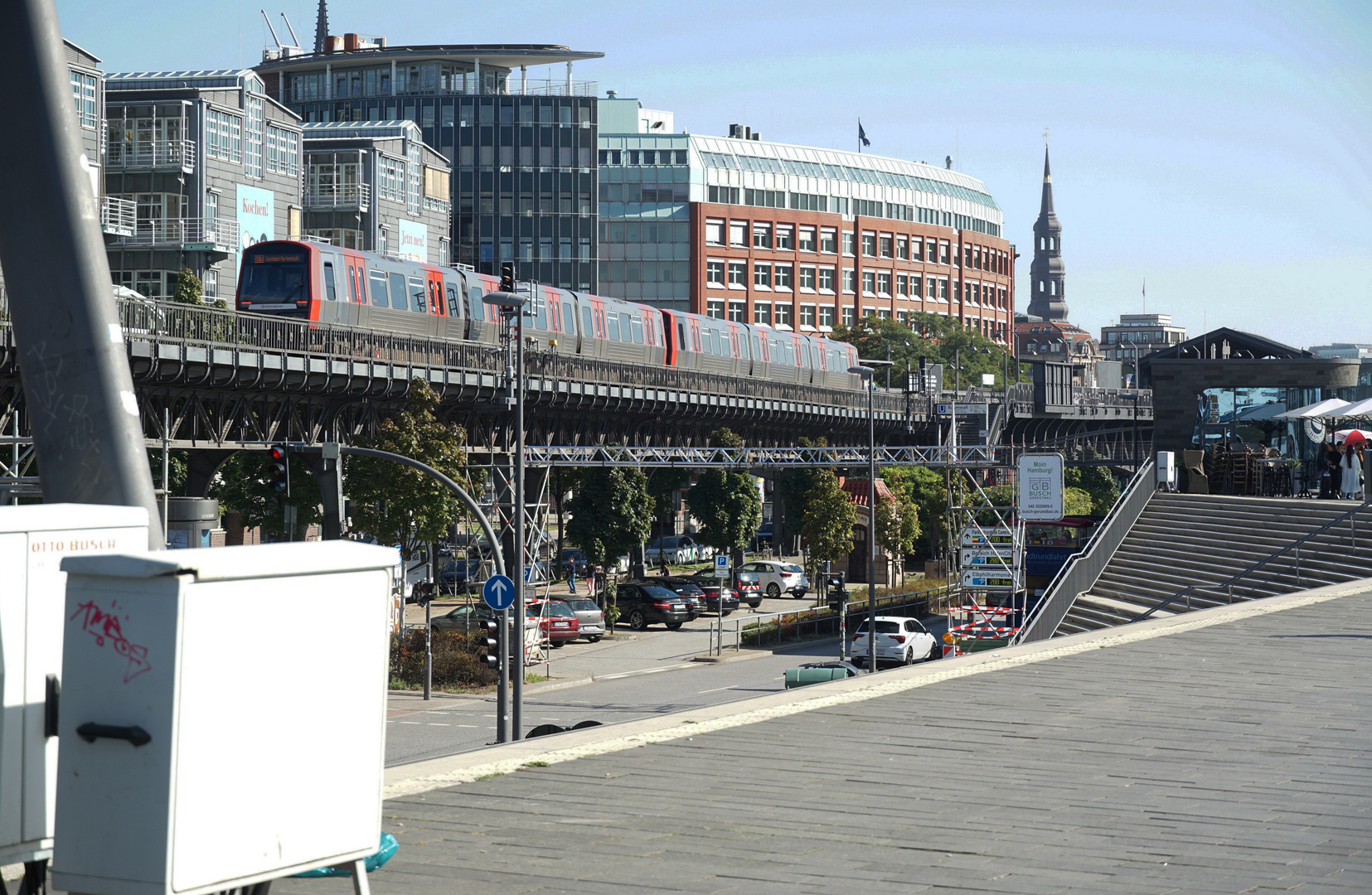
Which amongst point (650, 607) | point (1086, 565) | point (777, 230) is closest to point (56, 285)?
point (1086, 565)

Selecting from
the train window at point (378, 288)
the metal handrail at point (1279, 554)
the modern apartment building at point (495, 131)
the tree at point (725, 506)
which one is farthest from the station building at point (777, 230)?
the metal handrail at point (1279, 554)

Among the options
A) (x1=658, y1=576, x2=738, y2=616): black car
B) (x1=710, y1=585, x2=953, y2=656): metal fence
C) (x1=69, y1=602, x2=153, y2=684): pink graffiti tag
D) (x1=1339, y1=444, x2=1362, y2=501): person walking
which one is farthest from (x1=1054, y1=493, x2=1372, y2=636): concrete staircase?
(x1=69, y1=602, x2=153, y2=684): pink graffiti tag

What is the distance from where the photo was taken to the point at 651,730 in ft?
38.4

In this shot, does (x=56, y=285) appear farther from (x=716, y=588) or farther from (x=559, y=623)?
(x=716, y=588)

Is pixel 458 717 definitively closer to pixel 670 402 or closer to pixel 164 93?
pixel 670 402

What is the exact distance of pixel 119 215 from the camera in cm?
6281

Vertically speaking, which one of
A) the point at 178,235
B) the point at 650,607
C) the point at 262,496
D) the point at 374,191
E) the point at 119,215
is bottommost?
the point at 650,607

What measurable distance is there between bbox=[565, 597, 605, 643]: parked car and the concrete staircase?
1651 centimetres

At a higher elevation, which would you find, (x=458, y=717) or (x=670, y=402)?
(x=670, y=402)

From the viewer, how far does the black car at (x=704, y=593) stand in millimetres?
56062

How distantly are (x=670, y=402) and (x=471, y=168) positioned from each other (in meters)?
63.9

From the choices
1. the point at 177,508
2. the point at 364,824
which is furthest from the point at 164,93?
the point at 364,824

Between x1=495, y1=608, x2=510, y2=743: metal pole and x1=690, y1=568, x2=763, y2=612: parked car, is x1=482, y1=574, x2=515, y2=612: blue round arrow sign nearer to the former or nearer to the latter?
x1=495, y1=608, x2=510, y2=743: metal pole

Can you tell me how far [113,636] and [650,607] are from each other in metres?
47.4
